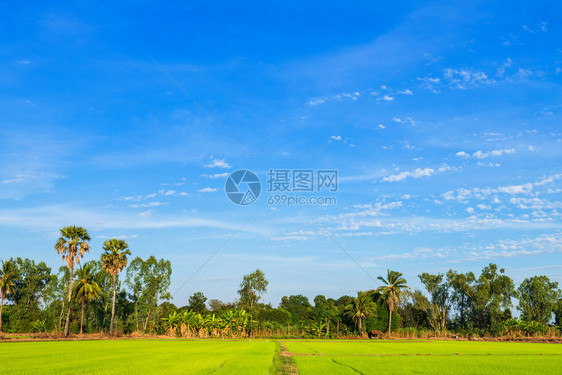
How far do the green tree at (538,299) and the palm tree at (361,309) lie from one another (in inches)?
1548

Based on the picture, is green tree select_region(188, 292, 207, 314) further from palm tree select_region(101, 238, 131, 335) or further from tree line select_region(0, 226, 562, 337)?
palm tree select_region(101, 238, 131, 335)

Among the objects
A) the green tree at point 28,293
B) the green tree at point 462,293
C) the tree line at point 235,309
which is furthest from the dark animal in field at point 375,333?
the green tree at point 28,293

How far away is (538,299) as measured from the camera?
93.0 meters

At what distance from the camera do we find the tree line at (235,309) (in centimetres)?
7625

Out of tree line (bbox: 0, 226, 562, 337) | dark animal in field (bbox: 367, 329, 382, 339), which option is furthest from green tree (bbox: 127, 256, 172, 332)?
dark animal in field (bbox: 367, 329, 382, 339)

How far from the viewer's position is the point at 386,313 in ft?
269

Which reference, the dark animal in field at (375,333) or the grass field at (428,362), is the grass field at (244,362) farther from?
the dark animal in field at (375,333)

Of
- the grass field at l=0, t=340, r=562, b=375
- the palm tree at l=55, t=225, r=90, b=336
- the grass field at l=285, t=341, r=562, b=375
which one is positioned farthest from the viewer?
the palm tree at l=55, t=225, r=90, b=336

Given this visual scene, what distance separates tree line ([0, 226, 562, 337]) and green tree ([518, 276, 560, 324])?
221mm

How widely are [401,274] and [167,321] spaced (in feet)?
152

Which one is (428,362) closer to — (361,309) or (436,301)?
(361,309)

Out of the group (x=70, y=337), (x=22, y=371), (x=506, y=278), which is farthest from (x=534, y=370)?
(x=506, y=278)

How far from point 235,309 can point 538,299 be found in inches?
2736

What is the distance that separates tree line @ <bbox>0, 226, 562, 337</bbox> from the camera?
250 feet
